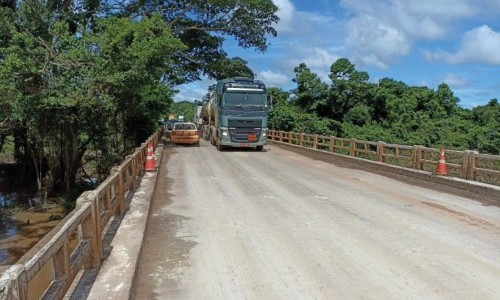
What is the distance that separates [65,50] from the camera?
19188 millimetres

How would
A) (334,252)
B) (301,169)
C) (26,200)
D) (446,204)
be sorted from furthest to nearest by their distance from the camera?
1. (26,200)
2. (301,169)
3. (446,204)
4. (334,252)

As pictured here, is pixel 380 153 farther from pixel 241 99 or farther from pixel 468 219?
pixel 241 99

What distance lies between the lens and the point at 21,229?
17.0 meters

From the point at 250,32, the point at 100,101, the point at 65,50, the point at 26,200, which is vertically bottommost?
the point at 26,200

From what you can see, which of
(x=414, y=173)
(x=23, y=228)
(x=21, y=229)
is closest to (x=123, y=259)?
(x=414, y=173)

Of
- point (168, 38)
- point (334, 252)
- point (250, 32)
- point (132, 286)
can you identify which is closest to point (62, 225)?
point (132, 286)

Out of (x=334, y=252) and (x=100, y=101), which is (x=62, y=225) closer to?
(x=334, y=252)

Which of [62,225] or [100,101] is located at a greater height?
[100,101]

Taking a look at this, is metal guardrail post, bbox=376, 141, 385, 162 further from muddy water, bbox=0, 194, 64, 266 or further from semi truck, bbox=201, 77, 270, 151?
muddy water, bbox=0, 194, 64, 266

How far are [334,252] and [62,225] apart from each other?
380 cm

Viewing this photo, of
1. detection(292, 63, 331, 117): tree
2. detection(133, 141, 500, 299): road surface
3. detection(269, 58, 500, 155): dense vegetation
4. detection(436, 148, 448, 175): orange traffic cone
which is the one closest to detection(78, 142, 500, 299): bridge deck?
detection(133, 141, 500, 299): road surface

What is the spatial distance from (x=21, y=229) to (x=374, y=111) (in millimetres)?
30299

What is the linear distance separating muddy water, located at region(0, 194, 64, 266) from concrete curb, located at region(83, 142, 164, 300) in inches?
223

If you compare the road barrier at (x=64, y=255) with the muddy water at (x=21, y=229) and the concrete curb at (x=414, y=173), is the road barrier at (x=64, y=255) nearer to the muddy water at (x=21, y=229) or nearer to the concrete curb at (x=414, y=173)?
the muddy water at (x=21, y=229)
